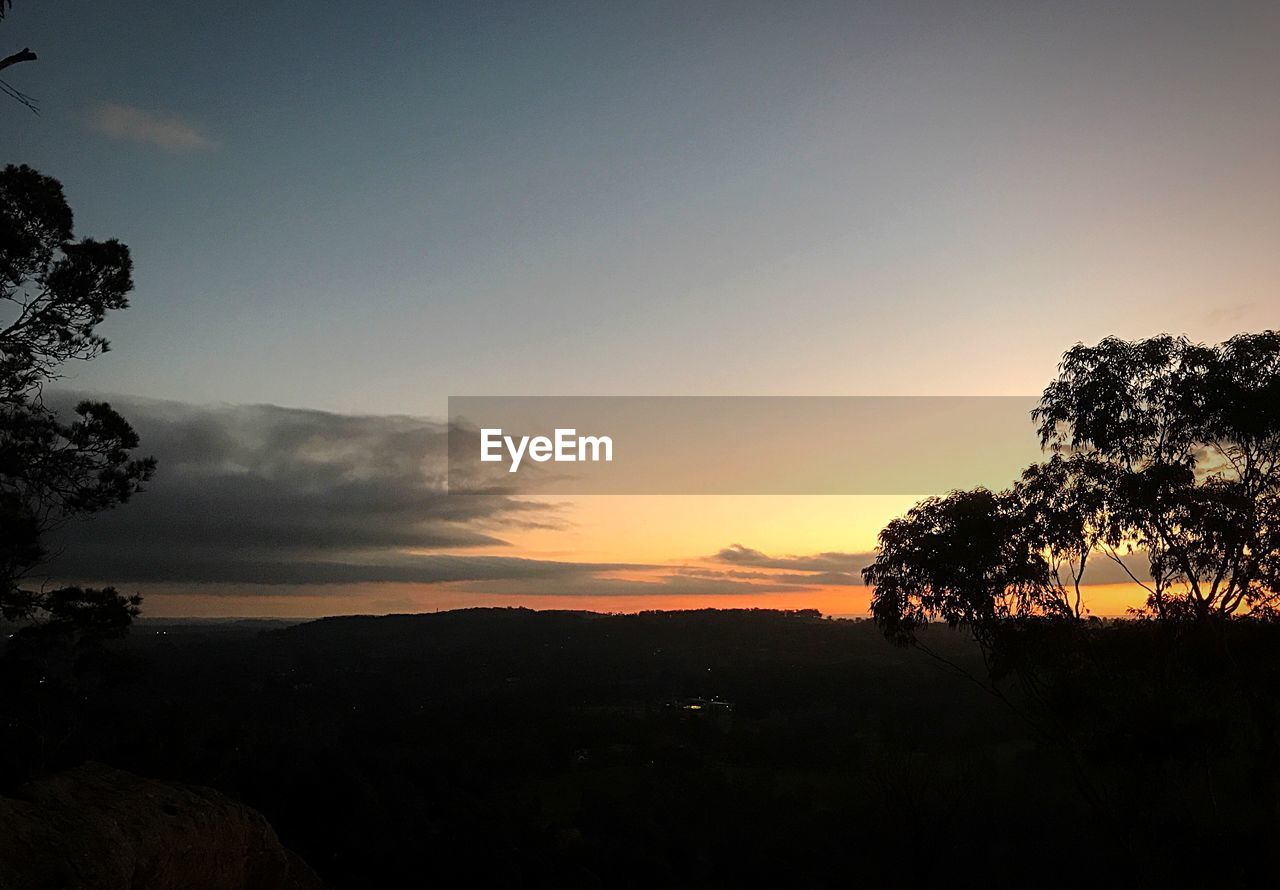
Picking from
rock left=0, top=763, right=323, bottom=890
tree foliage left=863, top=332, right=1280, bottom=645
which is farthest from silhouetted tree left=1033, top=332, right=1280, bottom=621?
rock left=0, top=763, right=323, bottom=890

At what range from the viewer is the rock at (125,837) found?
28.0ft

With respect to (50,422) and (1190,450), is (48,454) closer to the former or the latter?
(50,422)

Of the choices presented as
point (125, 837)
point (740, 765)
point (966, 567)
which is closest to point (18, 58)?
point (125, 837)

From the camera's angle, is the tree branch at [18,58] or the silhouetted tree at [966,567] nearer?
the tree branch at [18,58]

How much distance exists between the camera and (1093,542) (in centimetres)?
1945

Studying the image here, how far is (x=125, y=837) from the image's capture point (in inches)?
379

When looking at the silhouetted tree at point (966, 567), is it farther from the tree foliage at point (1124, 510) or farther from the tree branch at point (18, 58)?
the tree branch at point (18, 58)

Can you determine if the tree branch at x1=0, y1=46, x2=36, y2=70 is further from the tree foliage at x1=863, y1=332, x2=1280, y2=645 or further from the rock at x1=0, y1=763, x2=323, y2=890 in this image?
the tree foliage at x1=863, y1=332, x2=1280, y2=645

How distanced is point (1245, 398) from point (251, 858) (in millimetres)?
19634

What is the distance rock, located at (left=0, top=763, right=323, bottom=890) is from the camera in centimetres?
855

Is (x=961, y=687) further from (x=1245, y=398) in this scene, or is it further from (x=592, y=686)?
(x=1245, y=398)

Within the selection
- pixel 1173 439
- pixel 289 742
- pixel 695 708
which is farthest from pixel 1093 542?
pixel 695 708

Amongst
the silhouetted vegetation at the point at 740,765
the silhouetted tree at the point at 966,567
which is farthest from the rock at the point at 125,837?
the silhouetted tree at the point at 966,567

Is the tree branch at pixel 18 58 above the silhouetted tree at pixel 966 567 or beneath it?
above
